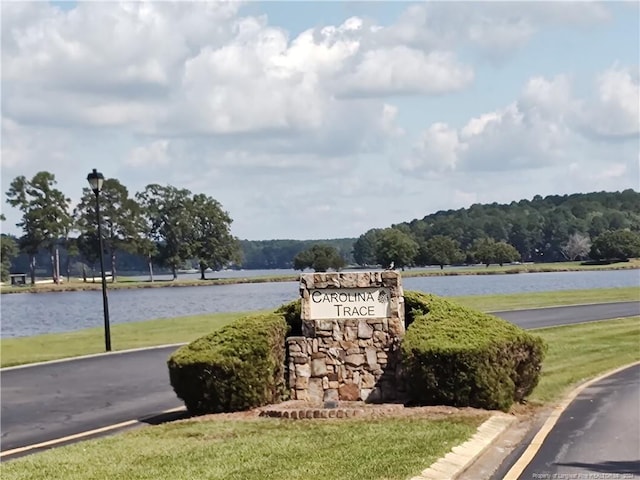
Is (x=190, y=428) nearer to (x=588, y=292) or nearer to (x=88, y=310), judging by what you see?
(x=588, y=292)

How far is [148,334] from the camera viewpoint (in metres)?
32.7

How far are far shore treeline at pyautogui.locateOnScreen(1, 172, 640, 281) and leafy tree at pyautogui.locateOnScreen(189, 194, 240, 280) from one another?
5.2 inches

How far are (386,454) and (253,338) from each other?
4097mm

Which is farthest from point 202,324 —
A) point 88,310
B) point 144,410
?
point 88,310

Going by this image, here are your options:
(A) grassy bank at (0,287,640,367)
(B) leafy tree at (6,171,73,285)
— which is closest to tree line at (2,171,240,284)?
(B) leafy tree at (6,171,73,285)

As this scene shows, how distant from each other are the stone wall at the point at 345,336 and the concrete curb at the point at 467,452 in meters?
2.23

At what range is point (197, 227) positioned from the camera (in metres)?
132

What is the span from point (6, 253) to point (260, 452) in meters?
151

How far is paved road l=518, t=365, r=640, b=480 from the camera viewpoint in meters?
9.97

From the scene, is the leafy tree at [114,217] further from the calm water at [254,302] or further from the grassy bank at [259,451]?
the grassy bank at [259,451]

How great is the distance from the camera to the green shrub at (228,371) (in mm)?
13656

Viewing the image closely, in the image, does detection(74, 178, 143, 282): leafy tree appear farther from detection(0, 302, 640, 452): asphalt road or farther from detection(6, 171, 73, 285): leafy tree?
detection(0, 302, 640, 452): asphalt road

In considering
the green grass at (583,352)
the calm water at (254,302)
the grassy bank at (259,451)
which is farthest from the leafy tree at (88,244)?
the grassy bank at (259,451)

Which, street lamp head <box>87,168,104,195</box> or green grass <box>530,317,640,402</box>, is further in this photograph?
street lamp head <box>87,168,104,195</box>
